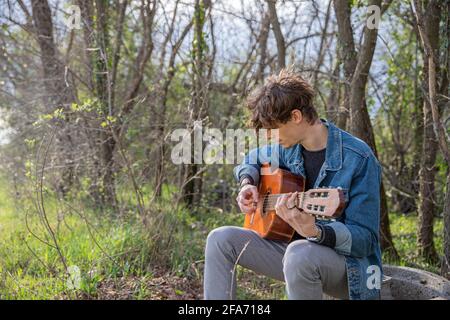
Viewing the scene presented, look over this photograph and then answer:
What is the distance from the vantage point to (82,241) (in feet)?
13.6

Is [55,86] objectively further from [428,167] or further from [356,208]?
[356,208]

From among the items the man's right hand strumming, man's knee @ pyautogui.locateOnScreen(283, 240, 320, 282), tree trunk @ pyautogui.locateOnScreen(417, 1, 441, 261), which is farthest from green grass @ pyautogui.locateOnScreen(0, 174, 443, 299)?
man's knee @ pyautogui.locateOnScreen(283, 240, 320, 282)

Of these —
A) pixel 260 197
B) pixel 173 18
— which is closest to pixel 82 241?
pixel 260 197

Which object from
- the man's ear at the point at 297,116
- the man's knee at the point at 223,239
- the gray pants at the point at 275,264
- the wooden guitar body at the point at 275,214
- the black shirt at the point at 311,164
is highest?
the man's ear at the point at 297,116

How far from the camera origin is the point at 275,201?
2.78 meters

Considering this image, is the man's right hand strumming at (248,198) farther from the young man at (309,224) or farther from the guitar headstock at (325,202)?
the guitar headstock at (325,202)

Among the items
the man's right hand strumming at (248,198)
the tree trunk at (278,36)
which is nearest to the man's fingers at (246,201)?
the man's right hand strumming at (248,198)

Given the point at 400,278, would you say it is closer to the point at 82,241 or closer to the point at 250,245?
the point at 250,245

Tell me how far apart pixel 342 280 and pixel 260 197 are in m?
0.68

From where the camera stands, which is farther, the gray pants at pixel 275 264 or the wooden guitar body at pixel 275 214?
the wooden guitar body at pixel 275 214

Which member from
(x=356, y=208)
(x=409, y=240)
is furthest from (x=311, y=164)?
(x=409, y=240)

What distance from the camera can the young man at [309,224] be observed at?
236 centimetres

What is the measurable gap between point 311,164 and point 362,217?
0.44 m

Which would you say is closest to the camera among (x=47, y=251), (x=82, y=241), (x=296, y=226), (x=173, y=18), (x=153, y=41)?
(x=296, y=226)
